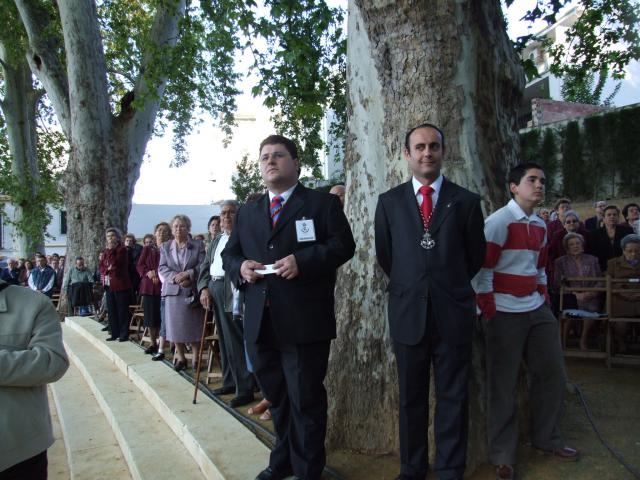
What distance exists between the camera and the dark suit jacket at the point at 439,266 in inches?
98.7

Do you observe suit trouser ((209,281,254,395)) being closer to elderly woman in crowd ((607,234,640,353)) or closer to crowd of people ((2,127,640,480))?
crowd of people ((2,127,640,480))

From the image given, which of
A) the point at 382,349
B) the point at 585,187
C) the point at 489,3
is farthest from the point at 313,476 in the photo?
the point at 585,187

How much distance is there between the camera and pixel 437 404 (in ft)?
8.58

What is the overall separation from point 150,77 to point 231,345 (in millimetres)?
7714

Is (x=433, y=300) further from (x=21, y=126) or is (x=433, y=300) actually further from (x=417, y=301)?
(x=21, y=126)

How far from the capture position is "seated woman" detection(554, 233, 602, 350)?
19.1ft

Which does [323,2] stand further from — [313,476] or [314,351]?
[313,476]

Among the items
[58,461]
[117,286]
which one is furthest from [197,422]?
A: [117,286]

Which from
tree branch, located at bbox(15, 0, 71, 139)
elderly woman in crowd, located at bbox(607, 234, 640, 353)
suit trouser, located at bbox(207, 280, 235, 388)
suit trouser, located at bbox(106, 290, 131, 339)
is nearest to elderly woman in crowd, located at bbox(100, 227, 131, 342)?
suit trouser, located at bbox(106, 290, 131, 339)

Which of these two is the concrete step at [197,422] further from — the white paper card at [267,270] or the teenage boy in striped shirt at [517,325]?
the teenage boy in striped shirt at [517,325]

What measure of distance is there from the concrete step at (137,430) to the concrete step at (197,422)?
0.17ft

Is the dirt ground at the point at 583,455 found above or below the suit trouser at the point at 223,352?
below

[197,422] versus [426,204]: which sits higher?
[426,204]

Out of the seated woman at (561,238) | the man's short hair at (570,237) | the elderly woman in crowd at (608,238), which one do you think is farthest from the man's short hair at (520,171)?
the elderly woman in crowd at (608,238)
